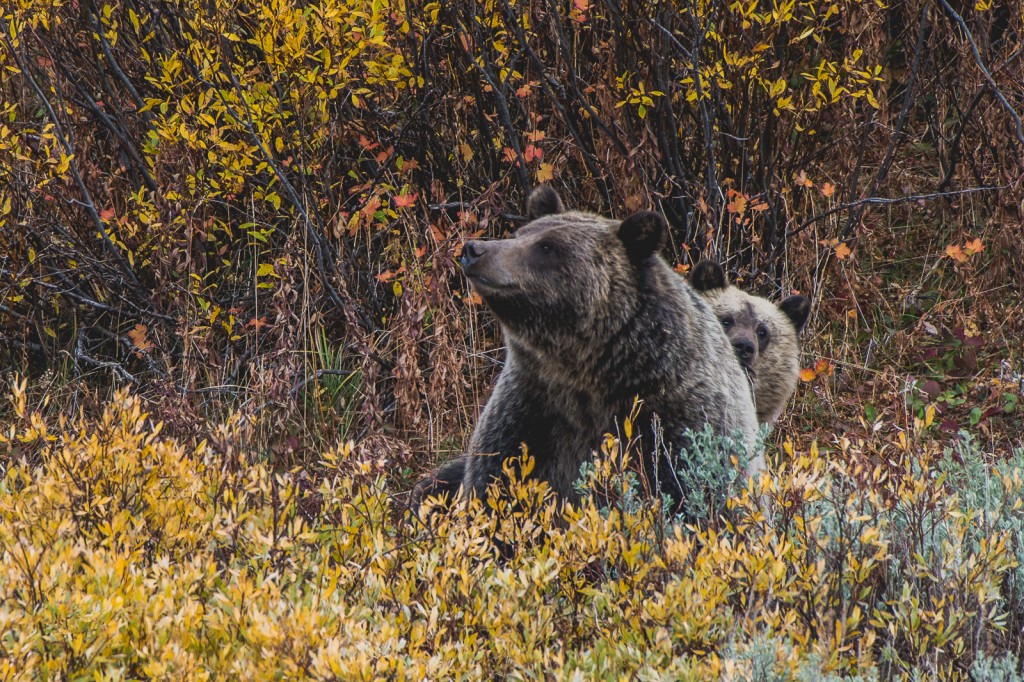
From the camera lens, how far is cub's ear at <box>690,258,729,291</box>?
18.4 feet

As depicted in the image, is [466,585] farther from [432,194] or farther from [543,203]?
[432,194]

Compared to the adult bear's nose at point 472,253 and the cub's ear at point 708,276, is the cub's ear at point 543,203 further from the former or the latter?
the cub's ear at point 708,276

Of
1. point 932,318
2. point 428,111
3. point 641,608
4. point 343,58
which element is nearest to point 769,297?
point 932,318

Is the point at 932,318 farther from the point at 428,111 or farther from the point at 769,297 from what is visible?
the point at 428,111

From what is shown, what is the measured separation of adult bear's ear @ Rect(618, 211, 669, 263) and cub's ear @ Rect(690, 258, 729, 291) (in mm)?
1134

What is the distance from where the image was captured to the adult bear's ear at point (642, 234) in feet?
14.6

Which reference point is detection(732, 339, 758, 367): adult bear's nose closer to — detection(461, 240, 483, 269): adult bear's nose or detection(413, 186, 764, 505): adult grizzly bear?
detection(413, 186, 764, 505): adult grizzly bear

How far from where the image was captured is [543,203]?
4.91 meters

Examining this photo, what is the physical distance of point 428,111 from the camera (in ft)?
20.6

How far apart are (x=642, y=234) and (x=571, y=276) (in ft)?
1.09

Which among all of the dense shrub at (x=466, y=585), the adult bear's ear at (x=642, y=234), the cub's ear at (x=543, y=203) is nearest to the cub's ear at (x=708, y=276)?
the cub's ear at (x=543, y=203)

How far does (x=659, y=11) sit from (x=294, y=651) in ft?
14.6

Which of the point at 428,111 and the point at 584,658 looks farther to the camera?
the point at 428,111

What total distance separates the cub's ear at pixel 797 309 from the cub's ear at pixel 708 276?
1.24 feet
